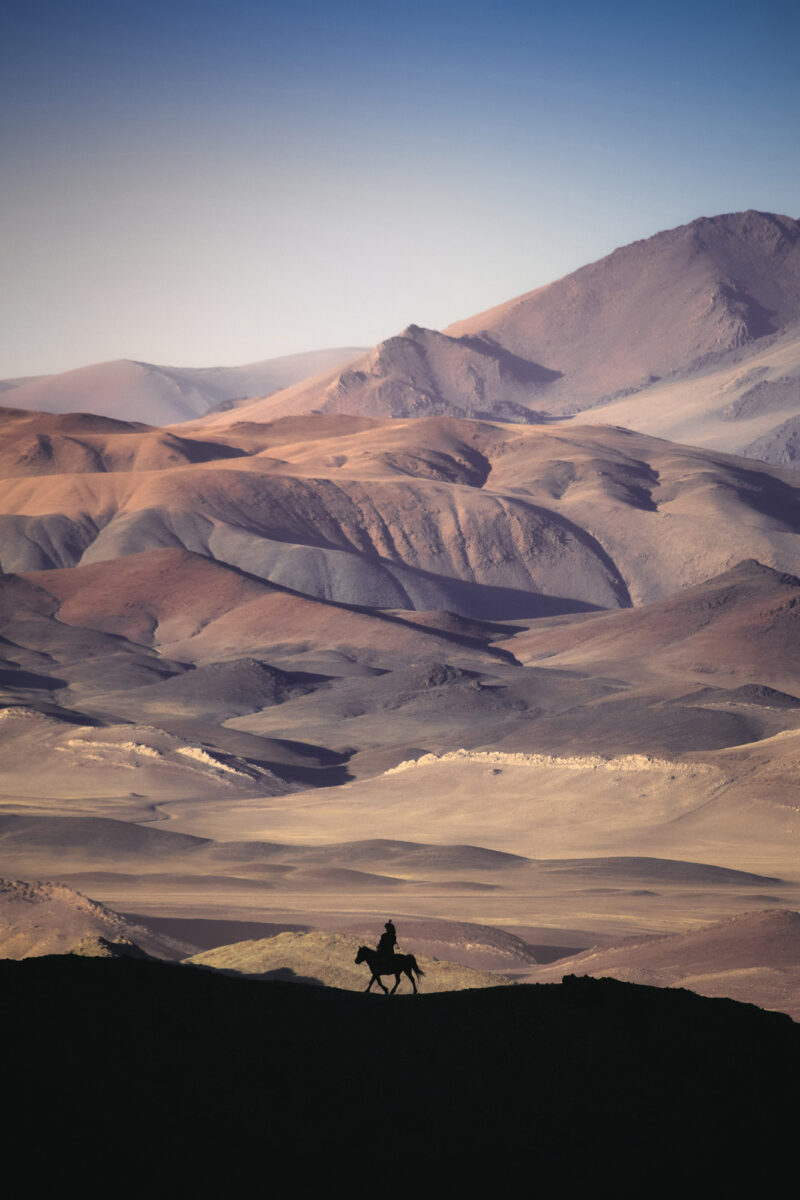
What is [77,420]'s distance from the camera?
5635 inches

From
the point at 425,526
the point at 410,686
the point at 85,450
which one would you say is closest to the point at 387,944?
the point at 410,686

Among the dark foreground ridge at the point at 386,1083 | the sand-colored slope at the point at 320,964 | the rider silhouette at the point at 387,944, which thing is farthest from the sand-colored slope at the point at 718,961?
the dark foreground ridge at the point at 386,1083

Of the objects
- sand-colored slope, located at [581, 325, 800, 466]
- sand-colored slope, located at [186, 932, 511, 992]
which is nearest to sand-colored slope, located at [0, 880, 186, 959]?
sand-colored slope, located at [186, 932, 511, 992]

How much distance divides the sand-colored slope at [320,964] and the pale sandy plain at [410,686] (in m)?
2.83

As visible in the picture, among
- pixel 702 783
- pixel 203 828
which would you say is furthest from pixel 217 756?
pixel 702 783

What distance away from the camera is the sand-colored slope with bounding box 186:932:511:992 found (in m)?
20.3

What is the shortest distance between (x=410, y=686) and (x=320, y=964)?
156 ft

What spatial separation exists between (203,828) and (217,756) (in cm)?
918

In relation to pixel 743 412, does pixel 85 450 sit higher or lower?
lower

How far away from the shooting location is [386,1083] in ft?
30.3

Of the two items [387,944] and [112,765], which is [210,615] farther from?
[387,944]

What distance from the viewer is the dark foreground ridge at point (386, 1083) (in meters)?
8.16

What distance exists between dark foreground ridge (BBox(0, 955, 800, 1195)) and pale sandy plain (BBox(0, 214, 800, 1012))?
28.8 feet

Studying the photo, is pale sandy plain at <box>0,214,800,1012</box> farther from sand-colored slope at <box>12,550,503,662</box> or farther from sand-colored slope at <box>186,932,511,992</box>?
sand-colored slope at <box>186,932,511,992</box>
